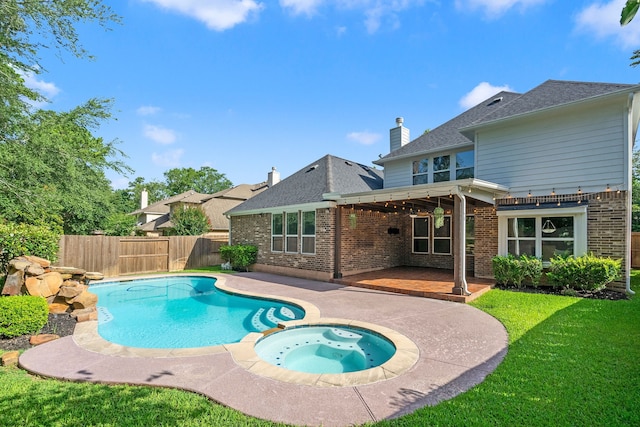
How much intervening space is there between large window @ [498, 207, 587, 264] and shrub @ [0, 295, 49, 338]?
12390 millimetres

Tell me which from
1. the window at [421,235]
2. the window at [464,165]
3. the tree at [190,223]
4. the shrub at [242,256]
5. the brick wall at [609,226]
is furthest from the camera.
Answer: the tree at [190,223]

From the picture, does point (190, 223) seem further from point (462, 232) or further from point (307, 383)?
point (307, 383)

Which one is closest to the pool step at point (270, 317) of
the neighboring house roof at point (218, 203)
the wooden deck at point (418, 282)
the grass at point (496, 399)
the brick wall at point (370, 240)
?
the wooden deck at point (418, 282)

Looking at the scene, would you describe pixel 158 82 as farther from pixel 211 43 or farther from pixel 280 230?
pixel 280 230

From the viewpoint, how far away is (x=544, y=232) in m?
10.1

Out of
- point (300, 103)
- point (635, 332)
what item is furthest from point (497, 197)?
point (300, 103)

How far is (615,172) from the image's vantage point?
→ 895 centimetres

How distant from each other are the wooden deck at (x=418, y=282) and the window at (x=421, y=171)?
3913 mm

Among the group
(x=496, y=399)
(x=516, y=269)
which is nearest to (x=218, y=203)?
(x=516, y=269)

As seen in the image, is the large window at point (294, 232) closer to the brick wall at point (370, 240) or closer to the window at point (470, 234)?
the brick wall at point (370, 240)

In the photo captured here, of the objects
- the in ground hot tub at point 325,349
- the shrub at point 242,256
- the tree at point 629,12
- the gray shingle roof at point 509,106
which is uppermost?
the gray shingle roof at point 509,106

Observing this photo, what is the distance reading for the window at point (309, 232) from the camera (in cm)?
1275

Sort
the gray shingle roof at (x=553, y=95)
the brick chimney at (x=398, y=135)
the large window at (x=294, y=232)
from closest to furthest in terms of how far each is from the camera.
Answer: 1. the gray shingle roof at (x=553, y=95)
2. the large window at (x=294, y=232)
3. the brick chimney at (x=398, y=135)

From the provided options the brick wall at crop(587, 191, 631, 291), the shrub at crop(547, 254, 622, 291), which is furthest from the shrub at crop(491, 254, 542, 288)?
the brick wall at crop(587, 191, 631, 291)
